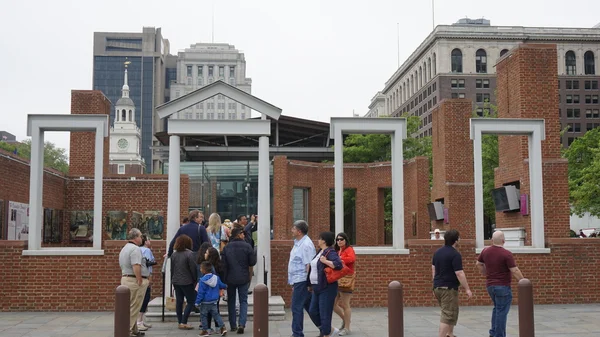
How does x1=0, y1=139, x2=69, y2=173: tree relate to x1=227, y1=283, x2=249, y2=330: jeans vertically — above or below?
above

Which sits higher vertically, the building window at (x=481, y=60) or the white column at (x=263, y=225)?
the building window at (x=481, y=60)

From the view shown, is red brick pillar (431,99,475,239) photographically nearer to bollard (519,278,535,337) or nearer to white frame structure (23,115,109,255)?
white frame structure (23,115,109,255)

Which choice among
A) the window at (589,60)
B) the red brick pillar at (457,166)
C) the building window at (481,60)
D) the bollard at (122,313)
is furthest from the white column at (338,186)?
the window at (589,60)

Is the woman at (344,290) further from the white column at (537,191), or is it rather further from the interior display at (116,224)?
the interior display at (116,224)

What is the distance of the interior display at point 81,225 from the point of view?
68.8 ft

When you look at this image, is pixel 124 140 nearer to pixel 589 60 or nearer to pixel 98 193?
pixel 589 60

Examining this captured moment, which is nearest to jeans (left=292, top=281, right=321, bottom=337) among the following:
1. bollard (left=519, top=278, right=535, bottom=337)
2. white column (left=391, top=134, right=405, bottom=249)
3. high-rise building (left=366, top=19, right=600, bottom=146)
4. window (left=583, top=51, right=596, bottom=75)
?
bollard (left=519, top=278, right=535, bottom=337)

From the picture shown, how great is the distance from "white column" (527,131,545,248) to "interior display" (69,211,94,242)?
1274 centimetres

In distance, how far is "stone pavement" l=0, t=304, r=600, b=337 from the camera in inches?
428

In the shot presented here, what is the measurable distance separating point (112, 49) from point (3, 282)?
188618mm

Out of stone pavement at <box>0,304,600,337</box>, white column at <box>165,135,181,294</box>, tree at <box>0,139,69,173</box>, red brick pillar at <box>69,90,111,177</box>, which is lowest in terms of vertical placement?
stone pavement at <box>0,304,600,337</box>

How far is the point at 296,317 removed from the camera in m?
9.90

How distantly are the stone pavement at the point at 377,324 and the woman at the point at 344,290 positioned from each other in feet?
0.76

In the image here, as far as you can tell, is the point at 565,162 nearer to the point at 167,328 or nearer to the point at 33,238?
the point at 167,328
